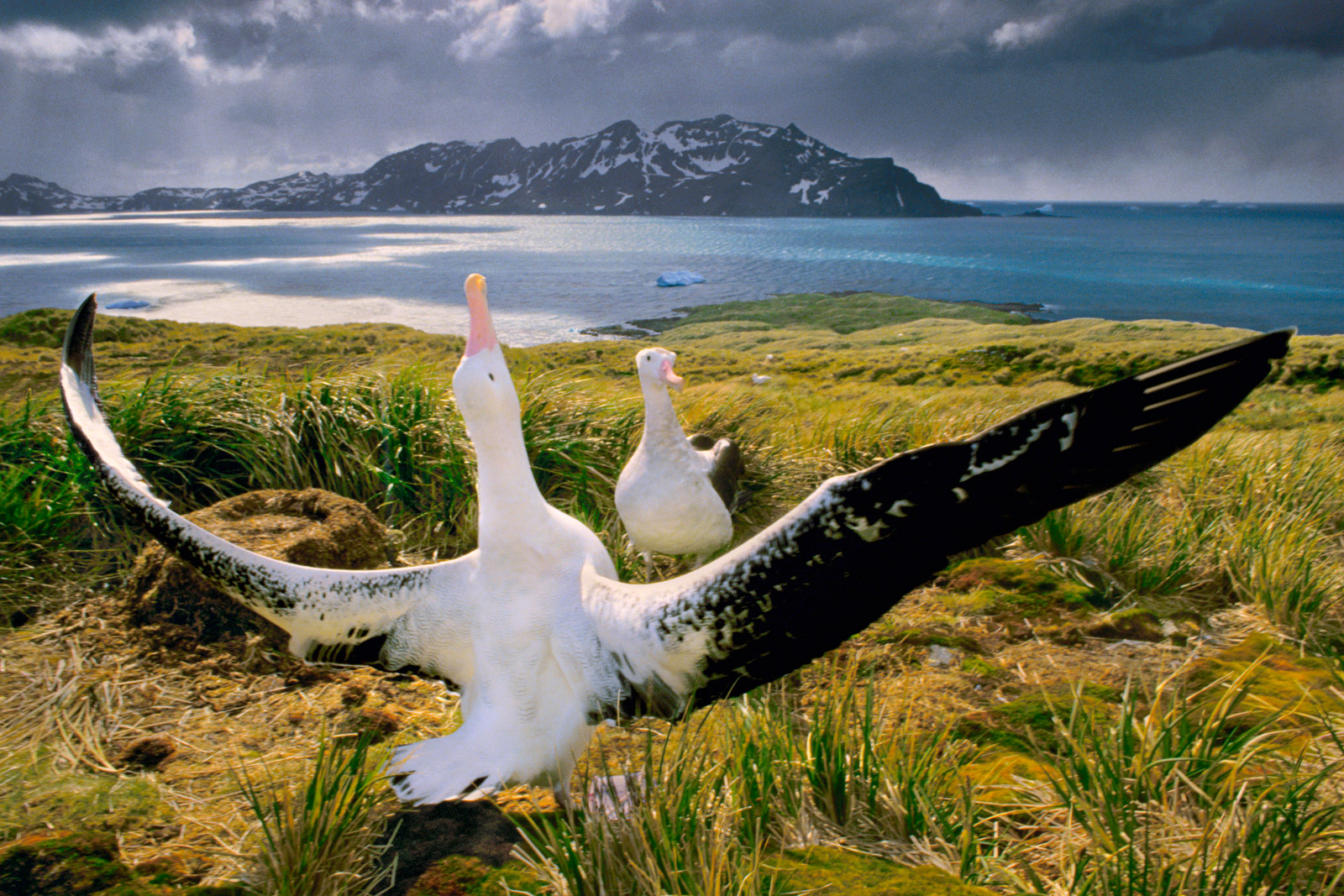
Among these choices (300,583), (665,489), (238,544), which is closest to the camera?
(300,583)

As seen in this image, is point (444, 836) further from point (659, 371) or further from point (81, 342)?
point (81, 342)

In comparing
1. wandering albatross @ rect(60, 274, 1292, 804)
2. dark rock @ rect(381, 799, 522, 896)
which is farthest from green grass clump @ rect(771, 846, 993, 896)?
dark rock @ rect(381, 799, 522, 896)

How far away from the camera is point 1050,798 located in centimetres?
248

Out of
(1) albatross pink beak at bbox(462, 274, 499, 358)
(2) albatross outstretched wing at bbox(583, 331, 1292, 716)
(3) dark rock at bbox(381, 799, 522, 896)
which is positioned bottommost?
(3) dark rock at bbox(381, 799, 522, 896)

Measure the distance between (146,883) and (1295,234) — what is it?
497 feet

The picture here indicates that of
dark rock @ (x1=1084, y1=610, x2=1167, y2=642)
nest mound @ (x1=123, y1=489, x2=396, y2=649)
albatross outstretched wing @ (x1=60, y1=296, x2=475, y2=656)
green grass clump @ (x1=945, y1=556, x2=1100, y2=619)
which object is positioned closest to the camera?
albatross outstretched wing @ (x1=60, y1=296, x2=475, y2=656)

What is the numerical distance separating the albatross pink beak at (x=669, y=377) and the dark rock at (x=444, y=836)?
2.90 meters

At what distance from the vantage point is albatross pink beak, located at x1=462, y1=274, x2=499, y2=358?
2.79m

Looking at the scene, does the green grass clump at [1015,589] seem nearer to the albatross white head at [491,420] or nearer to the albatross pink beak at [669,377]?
the albatross pink beak at [669,377]

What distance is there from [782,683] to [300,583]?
7.70ft

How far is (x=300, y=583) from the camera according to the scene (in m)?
2.96

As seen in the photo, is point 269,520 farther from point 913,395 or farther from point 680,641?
point 913,395

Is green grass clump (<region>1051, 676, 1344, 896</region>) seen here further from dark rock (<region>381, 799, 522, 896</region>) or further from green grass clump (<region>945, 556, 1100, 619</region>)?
dark rock (<region>381, 799, 522, 896</region>)

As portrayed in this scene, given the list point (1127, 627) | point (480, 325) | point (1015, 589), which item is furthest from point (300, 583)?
point (1127, 627)
